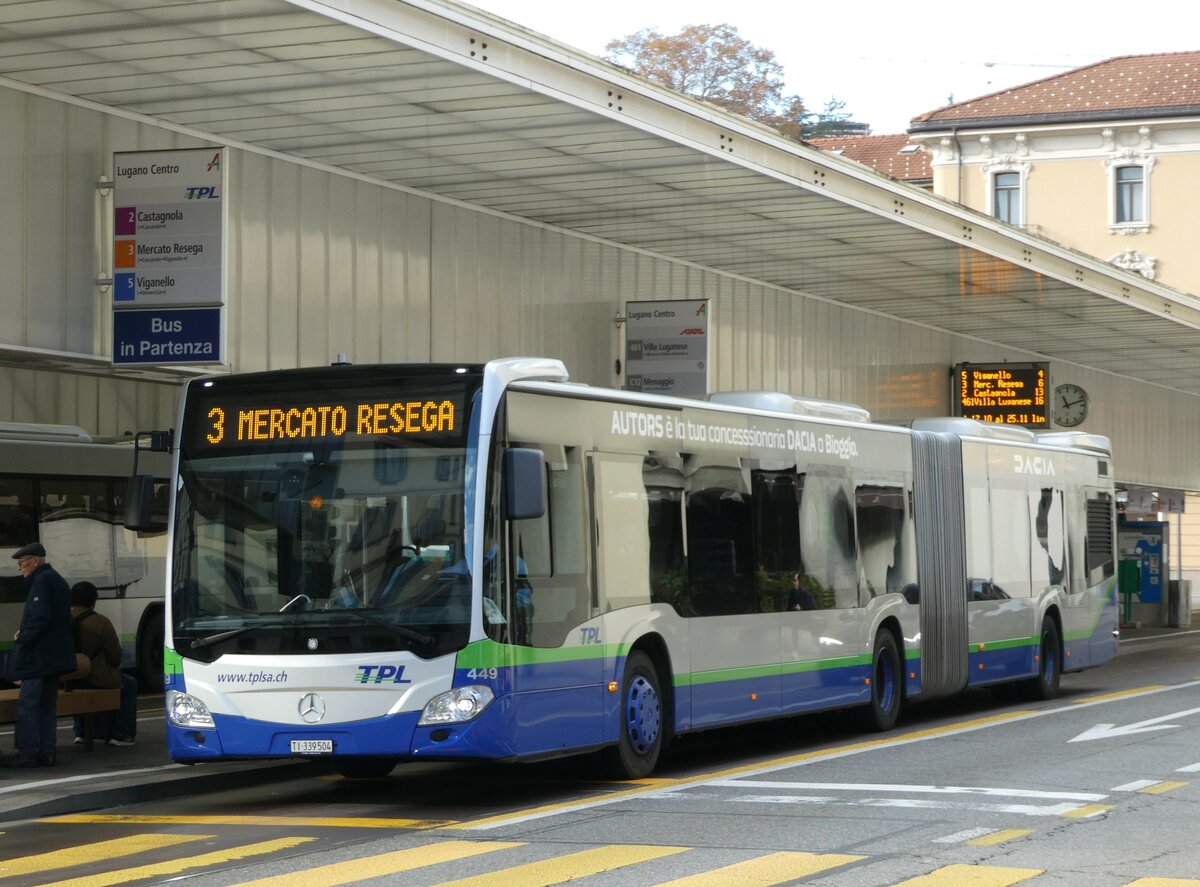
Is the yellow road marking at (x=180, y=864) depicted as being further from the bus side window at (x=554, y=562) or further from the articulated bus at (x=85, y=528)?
the articulated bus at (x=85, y=528)

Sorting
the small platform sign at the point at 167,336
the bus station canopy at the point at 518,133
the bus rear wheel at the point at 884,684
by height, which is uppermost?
the bus station canopy at the point at 518,133

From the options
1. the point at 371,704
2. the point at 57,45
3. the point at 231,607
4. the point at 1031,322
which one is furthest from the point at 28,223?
the point at 1031,322

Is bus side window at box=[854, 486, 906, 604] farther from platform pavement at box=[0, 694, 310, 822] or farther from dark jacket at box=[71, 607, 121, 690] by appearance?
dark jacket at box=[71, 607, 121, 690]

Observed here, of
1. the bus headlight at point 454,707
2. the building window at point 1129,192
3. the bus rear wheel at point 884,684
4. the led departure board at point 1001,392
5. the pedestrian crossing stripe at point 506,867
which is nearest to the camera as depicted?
the pedestrian crossing stripe at point 506,867

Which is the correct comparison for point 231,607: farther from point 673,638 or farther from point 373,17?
point 373,17

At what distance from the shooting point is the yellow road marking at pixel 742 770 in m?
11.0

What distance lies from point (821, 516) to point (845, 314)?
16759mm

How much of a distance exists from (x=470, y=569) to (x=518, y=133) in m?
9.00

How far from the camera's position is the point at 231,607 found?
1162 cm

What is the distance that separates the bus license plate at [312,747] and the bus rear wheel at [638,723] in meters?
2.27

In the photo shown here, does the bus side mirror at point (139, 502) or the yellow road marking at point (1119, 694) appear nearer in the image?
the bus side mirror at point (139, 502)

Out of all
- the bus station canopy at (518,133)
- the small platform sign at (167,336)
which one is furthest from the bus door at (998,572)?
the small platform sign at (167,336)

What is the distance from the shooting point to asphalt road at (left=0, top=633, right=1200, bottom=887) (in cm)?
878

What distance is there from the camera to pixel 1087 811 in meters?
10.8
